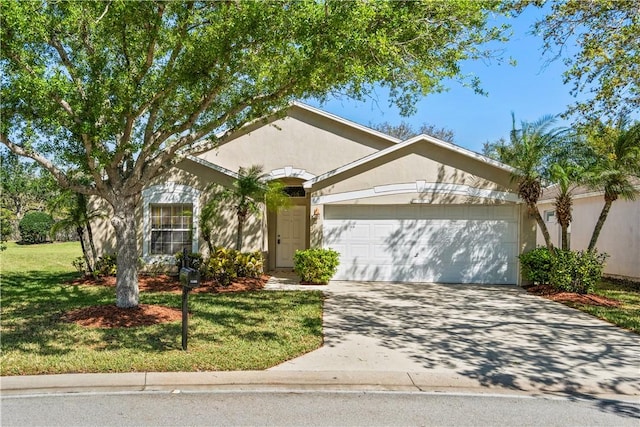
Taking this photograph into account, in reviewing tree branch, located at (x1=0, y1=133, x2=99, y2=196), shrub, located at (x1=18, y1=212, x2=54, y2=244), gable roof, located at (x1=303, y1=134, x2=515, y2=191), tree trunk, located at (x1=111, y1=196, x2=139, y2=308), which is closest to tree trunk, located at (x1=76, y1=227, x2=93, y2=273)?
tree branch, located at (x1=0, y1=133, x2=99, y2=196)

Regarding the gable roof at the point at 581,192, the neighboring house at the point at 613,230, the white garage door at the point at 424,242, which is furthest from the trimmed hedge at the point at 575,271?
the neighboring house at the point at 613,230

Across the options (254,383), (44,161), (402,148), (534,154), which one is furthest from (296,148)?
(254,383)

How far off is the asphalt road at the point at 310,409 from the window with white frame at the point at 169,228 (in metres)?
9.23

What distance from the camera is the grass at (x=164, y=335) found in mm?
5504

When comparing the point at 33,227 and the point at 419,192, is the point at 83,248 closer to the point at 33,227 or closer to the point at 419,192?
the point at 419,192

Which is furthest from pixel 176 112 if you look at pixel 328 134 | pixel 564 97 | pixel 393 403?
pixel 564 97

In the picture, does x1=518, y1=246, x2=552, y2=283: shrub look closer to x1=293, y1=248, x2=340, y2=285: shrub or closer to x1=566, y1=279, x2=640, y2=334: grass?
x1=566, y1=279, x2=640, y2=334: grass

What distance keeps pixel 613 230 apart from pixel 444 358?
40.8 feet

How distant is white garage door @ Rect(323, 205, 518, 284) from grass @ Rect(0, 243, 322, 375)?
2.90 meters

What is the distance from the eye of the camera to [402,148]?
41.7ft

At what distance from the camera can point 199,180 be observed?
13.6 meters

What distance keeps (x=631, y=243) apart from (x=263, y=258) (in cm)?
1222

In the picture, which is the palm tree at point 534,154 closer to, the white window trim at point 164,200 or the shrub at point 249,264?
the shrub at point 249,264

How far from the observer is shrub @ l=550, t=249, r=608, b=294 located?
428 inches
